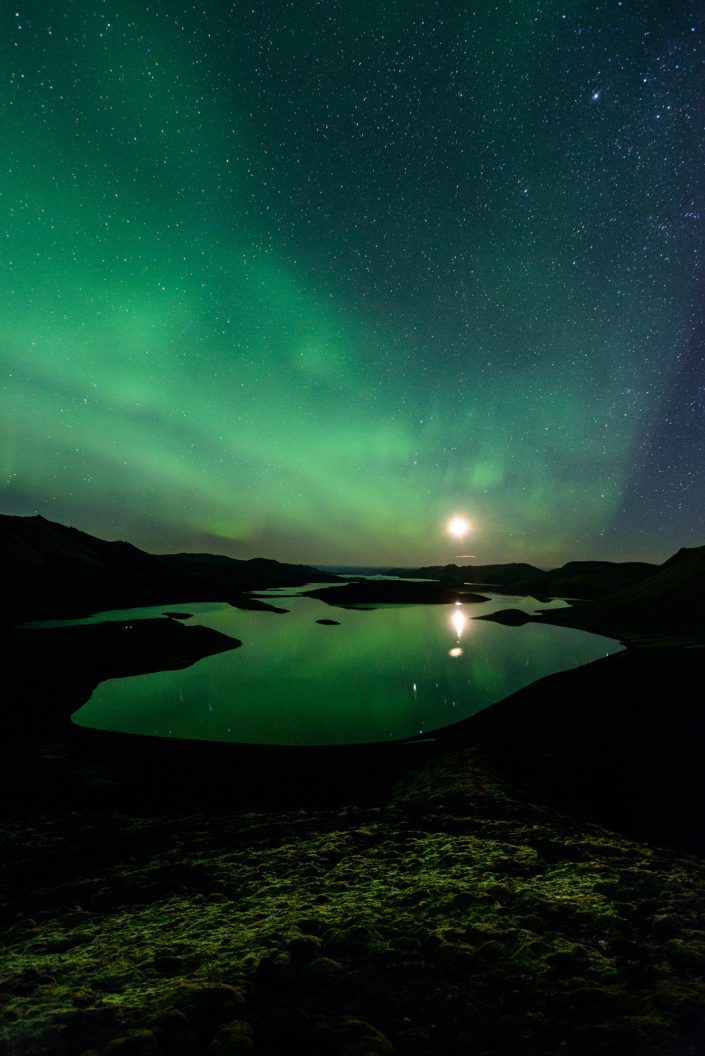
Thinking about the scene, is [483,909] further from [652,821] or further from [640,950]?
[652,821]

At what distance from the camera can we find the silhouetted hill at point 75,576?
8862cm

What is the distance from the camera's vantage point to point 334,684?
39344mm

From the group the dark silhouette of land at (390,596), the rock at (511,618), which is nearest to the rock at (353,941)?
the rock at (511,618)

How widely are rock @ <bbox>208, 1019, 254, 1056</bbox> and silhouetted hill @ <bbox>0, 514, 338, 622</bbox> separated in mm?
91845

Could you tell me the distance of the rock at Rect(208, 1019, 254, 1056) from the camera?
4.27 meters

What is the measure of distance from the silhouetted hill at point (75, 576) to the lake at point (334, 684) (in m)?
45.6

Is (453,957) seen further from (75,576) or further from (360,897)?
(75,576)

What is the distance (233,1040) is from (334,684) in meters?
36.2

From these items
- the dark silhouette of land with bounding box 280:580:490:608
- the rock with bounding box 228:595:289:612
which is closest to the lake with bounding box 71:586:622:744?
the rock with bounding box 228:595:289:612

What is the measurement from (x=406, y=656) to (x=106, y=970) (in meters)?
51.3

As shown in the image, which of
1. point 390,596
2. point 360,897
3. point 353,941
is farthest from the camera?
point 390,596

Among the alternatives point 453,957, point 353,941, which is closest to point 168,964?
point 353,941

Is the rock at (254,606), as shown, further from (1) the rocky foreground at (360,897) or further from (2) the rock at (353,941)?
(2) the rock at (353,941)

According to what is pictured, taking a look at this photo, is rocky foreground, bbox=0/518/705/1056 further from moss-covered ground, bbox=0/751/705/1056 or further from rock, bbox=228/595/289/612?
rock, bbox=228/595/289/612
